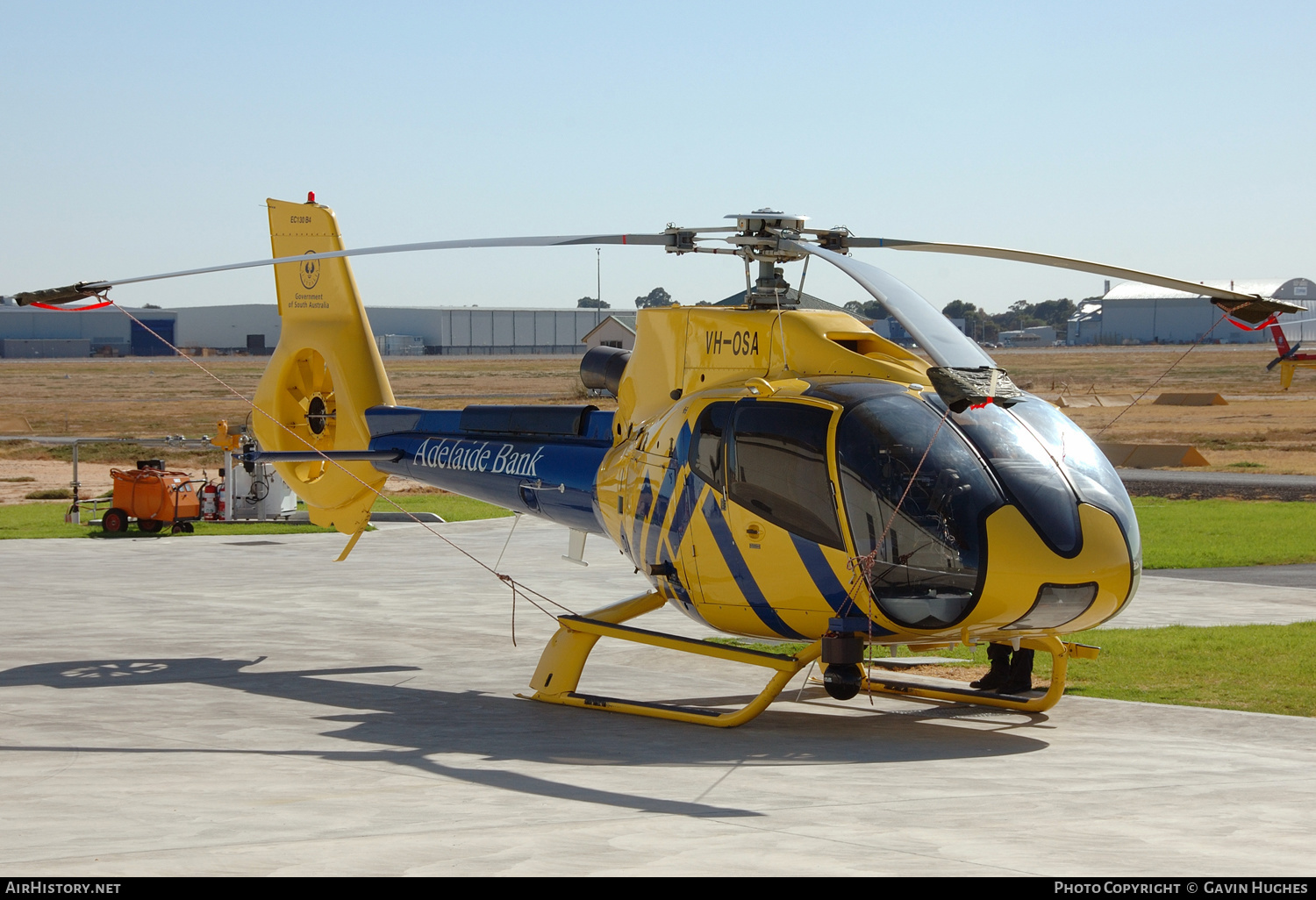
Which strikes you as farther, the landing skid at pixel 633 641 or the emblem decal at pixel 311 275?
the emblem decal at pixel 311 275

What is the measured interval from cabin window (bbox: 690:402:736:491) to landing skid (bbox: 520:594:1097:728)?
1.17 m

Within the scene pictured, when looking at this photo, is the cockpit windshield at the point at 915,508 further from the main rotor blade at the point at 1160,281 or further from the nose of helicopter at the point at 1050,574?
the main rotor blade at the point at 1160,281

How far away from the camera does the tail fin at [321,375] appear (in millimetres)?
→ 13641

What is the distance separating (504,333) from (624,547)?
13410 cm

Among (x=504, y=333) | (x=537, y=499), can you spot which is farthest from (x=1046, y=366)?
(x=537, y=499)

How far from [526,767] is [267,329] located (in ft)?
442

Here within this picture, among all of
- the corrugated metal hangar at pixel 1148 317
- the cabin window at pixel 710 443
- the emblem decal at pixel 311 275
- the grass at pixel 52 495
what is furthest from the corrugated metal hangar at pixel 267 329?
the cabin window at pixel 710 443

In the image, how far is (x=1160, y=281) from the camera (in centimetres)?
809

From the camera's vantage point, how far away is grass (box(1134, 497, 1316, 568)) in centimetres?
1942

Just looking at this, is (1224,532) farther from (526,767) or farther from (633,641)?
(526,767)

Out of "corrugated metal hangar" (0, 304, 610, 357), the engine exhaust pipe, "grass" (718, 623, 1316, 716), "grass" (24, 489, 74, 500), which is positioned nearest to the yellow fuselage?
the engine exhaust pipe

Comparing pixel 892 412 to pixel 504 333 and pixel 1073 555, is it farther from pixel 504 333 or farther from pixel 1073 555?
pixel 504 333

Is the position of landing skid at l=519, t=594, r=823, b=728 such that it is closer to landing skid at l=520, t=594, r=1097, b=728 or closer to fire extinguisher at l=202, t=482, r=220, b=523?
landing skid at l=520, t=594, r=1097, b=728

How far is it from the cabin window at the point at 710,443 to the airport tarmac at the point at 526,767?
5.77 feet
